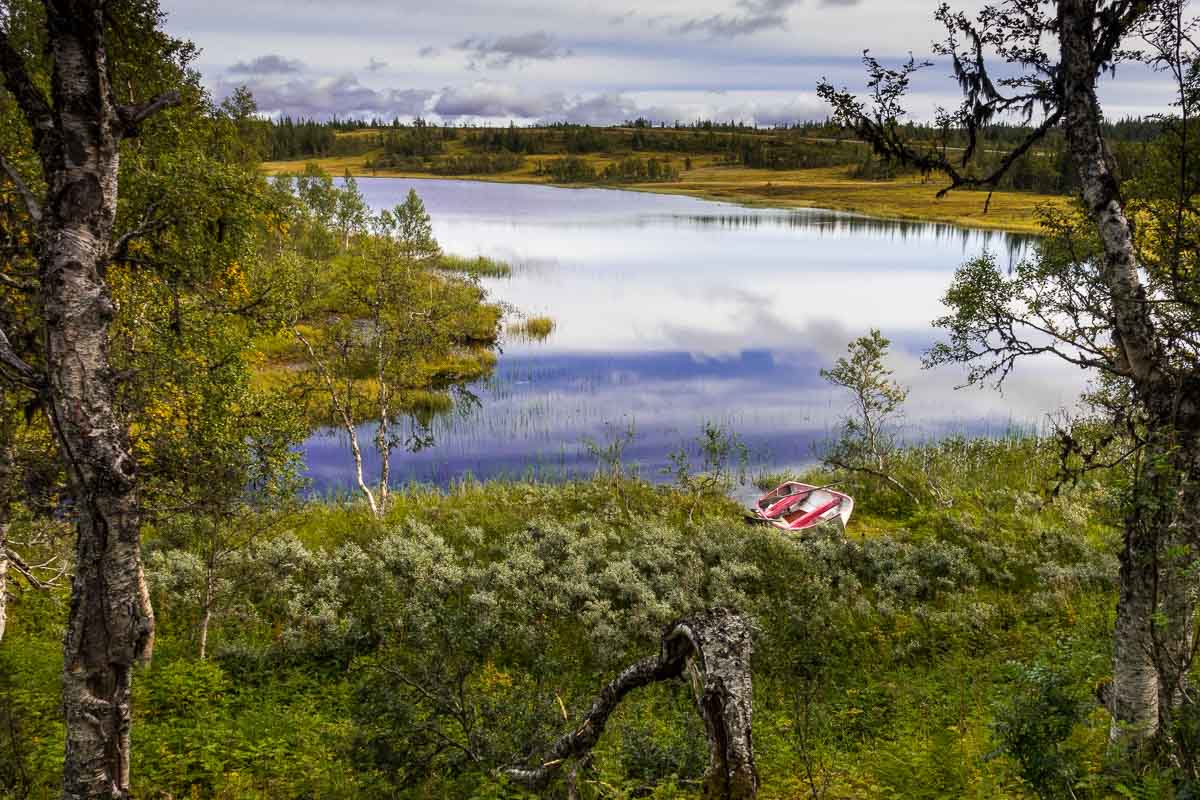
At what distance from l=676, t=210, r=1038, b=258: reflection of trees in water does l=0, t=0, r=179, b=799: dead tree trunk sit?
8982 centimetres

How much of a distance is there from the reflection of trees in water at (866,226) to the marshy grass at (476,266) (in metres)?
56.2

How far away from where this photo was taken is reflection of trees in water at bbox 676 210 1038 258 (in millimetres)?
96000

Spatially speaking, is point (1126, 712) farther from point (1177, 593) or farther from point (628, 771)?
point (628, 771)

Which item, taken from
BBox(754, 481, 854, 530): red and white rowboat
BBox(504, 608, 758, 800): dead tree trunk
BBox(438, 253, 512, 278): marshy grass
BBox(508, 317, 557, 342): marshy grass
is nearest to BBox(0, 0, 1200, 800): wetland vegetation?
BBox(504, 608, 758, 800): dead tree trunk

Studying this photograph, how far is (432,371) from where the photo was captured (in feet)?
135

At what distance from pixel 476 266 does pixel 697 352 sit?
30368mm

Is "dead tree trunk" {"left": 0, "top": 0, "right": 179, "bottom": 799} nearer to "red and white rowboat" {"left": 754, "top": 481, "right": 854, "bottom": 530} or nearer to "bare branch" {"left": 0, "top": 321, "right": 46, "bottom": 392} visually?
"bare branch" {"left": 0, "top": 321, "right": 46, "bottom": 392}

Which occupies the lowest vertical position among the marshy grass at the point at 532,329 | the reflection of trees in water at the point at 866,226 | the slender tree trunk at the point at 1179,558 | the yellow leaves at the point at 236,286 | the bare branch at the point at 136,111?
the marshy grass at the point at 532,329

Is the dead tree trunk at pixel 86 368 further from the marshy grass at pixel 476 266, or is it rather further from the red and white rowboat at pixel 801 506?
the marshy grass at pixel 476 266

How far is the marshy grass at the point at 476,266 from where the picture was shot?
70.8 m

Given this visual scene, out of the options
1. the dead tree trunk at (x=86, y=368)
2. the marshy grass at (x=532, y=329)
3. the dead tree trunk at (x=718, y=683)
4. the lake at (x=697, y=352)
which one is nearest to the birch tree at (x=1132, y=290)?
the dead tree trunk at (x=718, y=683)

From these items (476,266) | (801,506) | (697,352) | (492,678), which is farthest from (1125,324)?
(476,266)

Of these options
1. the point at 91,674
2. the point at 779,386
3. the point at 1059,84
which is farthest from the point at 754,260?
the point at 91,674

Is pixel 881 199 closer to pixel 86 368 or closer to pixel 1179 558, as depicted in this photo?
pixel 1179 558
